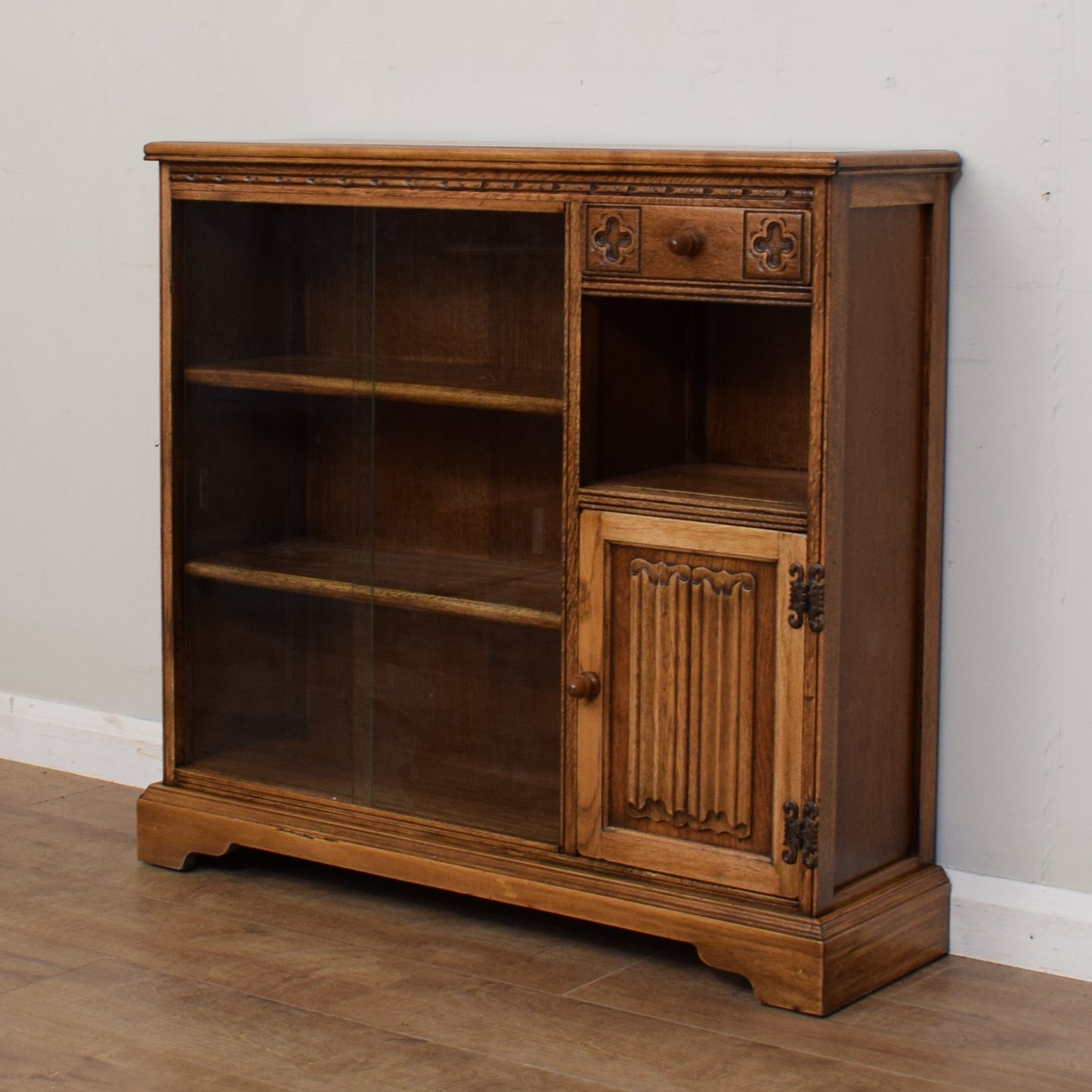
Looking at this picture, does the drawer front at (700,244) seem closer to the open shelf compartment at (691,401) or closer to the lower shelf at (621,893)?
the open shelf compartment at (691,401)

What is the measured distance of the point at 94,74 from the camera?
139 inches

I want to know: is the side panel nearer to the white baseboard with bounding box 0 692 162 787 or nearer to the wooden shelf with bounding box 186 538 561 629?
the wooden shelf with bounding box 186 538 561 629

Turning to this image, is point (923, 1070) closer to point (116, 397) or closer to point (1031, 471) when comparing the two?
point (1031, 471)

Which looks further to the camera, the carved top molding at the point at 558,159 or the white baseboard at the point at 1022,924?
the white baseboard at the point at 1022,924

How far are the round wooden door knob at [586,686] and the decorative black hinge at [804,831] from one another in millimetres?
335

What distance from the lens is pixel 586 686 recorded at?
270 cm

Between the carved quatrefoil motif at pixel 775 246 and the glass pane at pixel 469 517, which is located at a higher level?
the carved quatrefoil motif at pixel 775 246

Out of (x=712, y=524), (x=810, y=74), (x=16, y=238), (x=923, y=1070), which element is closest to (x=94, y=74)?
(x=16, y=238)

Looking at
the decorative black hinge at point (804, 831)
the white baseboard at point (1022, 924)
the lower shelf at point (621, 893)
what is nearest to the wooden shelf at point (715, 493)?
the decorative black hinge at point (804, 831)

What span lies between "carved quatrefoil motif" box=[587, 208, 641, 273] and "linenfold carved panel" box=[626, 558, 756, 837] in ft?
1.35

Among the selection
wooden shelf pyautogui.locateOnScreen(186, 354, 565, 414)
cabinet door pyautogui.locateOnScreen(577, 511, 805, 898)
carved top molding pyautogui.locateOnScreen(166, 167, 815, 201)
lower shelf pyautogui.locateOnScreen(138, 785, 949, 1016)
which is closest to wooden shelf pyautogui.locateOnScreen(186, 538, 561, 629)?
cabinet door pyautogui.locateOnScreen(577, 511, 805, 898)

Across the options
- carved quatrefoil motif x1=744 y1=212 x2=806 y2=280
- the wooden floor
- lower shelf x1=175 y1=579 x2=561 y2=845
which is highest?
carved quatrefoil motif x1=744 y1=212 x2=806 y2=280

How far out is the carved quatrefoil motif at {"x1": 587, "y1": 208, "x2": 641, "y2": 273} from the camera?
2.56 meters

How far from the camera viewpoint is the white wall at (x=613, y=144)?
265cm
